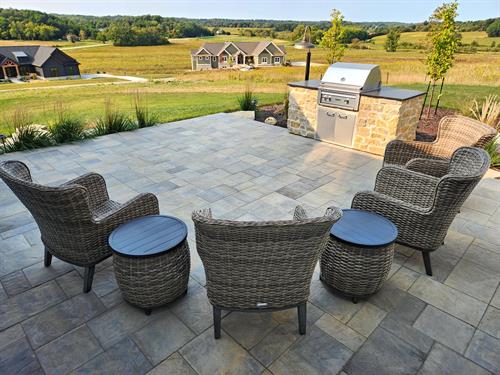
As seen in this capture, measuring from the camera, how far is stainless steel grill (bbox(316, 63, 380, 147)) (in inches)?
203

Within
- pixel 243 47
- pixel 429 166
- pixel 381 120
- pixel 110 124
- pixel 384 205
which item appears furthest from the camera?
pixel 243 47

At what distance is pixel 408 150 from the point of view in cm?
365

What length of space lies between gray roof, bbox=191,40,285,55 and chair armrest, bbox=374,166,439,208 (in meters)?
43.5

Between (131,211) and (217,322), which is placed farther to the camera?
(131,211)

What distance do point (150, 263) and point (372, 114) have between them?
172 inches

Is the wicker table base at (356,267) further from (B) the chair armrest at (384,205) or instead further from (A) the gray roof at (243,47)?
(A) the gray roof at (243,47)

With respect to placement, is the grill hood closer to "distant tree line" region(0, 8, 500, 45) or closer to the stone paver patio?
the stone paver patio

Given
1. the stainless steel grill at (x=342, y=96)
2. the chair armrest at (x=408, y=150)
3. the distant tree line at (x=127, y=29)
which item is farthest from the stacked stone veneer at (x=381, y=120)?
the distant tree line at (x=127, y=29)

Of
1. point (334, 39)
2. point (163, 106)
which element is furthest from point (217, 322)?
A: point (163, 106)

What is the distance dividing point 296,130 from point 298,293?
15.7ft

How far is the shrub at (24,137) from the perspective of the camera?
17.6 feet

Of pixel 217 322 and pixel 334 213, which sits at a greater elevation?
pixel 334 213

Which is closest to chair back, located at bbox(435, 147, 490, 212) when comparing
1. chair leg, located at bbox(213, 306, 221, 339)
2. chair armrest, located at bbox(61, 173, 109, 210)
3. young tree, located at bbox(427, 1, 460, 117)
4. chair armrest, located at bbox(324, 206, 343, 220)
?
chair armrest, located at bbox(324, 206, 343, 220)

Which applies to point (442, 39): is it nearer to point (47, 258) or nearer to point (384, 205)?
point (384, 205)
